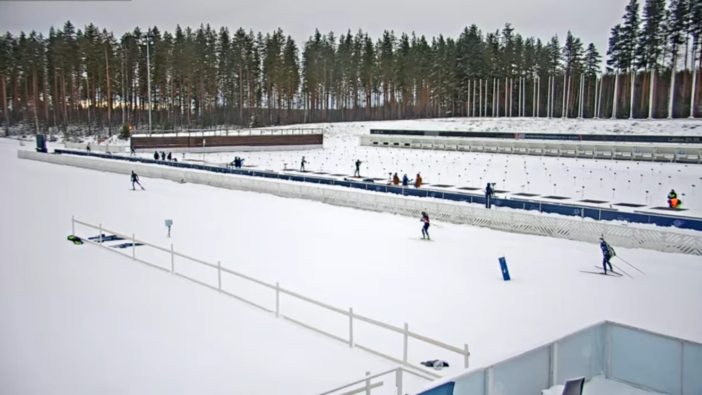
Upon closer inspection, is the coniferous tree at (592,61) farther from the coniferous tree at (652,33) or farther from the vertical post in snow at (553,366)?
the vertical post in snow at (553,366)

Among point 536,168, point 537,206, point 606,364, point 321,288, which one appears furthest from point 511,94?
point 606,364

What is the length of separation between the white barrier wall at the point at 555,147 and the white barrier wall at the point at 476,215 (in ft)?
89.5

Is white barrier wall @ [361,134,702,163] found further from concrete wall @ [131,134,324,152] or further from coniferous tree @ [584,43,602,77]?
coniferous tree @ [584,43,602,77]

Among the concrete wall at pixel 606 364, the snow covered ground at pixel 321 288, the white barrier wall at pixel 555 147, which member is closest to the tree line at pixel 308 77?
the white barrier wall at pixel 555 147

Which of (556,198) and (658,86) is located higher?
(658,86)

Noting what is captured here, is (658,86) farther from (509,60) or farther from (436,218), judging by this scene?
(436,218)

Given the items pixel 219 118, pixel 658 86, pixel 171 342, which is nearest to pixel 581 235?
pixel 171 342

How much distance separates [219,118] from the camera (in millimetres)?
113562

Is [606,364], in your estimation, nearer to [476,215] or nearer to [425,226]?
[425,226]

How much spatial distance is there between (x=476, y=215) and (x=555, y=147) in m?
31.6

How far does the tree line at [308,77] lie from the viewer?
98.8 metres

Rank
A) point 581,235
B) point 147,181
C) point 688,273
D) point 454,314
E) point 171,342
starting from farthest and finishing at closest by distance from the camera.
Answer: point 147,181, point 581,235, point 688,273, point 454,314, point 171,342

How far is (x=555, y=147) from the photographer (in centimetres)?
5697

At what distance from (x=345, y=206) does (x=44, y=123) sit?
291 ft
